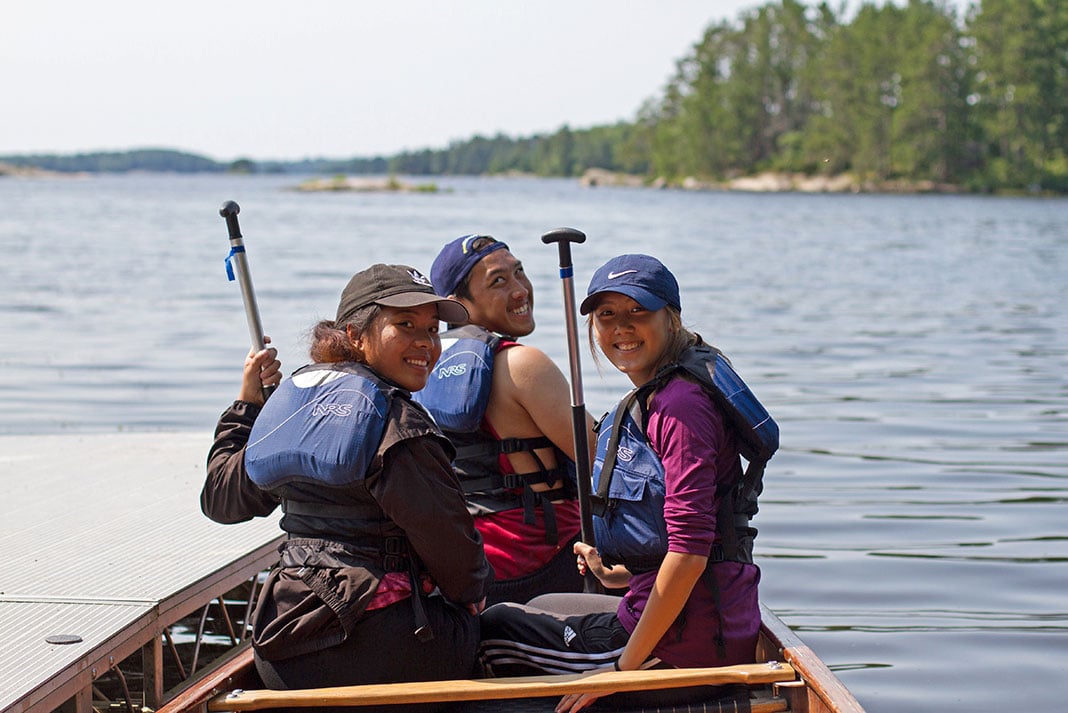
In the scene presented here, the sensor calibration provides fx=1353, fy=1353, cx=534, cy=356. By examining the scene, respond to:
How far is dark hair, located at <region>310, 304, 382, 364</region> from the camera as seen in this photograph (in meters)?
3.30

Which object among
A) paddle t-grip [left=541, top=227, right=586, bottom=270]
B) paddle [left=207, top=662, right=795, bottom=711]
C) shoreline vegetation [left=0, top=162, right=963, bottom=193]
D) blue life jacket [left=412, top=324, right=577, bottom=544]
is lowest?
shoreline vegetation [left=0, top=162, right=963, bottom=193]

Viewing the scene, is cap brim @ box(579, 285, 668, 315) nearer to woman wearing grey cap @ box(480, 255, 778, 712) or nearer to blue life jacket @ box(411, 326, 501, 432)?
woman wearing grey cap @ box(480, 255, 778, 712)

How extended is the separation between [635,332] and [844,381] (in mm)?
11302

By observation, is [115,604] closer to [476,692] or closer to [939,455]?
[476,692]

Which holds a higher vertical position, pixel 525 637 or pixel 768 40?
pixel 768 40

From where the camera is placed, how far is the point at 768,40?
112 meters

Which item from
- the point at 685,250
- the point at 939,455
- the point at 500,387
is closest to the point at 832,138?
the point at 685,250

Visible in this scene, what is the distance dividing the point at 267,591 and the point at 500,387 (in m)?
1.03

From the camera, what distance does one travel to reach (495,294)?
4273 millimetres

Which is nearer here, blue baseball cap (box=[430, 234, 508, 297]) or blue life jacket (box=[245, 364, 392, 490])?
blue life jacket (box=[245, 364, 392, 490])

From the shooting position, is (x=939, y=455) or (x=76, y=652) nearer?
(x=76, y=652)

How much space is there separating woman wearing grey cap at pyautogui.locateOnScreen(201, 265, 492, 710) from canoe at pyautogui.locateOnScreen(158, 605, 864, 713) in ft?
0.35

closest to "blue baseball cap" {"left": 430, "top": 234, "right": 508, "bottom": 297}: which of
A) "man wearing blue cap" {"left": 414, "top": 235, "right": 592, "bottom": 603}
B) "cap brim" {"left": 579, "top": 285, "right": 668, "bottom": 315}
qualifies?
"man wearing blue cap" {"left": 414, "top": 235, "right": 592, "bottom": 603}

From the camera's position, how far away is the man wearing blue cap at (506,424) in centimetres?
398
